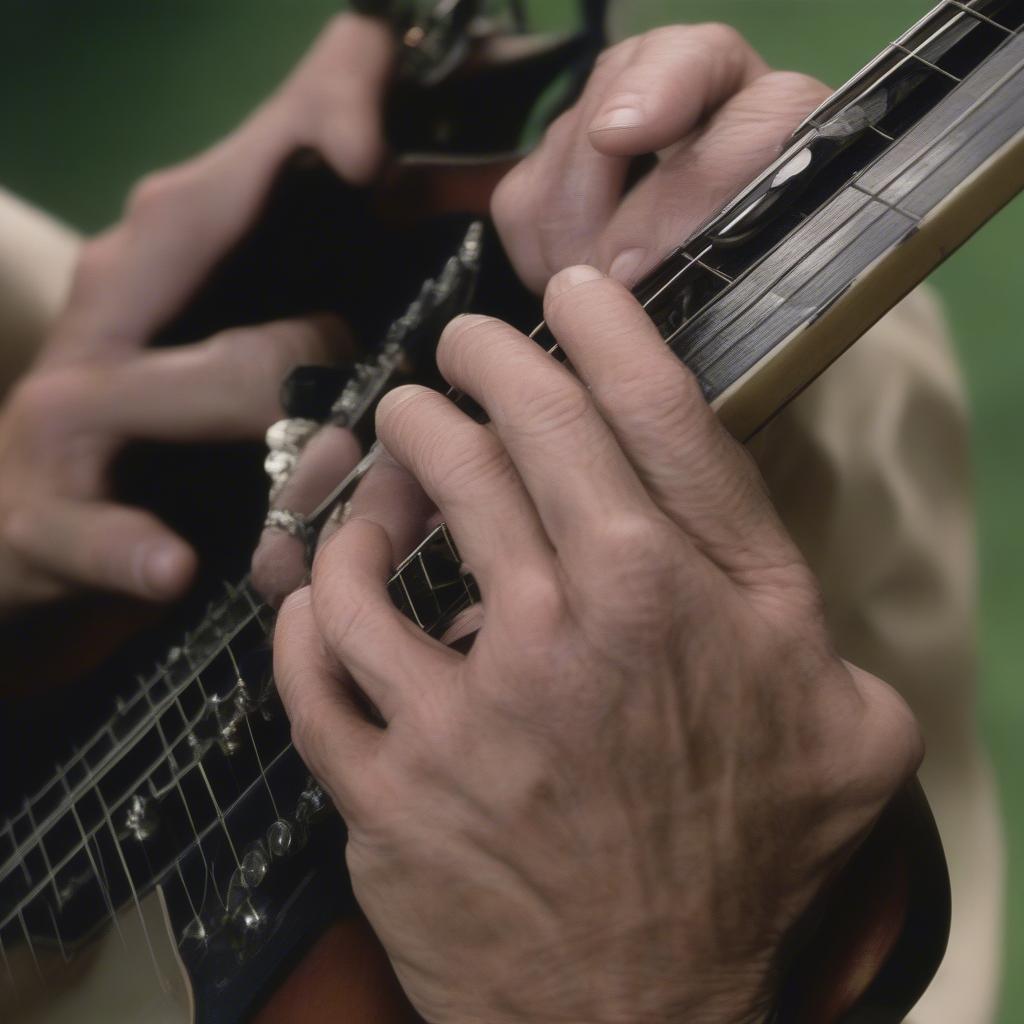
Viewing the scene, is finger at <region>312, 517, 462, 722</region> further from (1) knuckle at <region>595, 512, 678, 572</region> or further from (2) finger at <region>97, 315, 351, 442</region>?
(2) finger at <region>97, 315, 351, 442</region>

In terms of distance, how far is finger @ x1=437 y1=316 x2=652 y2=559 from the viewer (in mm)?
280

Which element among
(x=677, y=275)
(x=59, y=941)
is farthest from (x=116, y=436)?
(x=677, y=275)

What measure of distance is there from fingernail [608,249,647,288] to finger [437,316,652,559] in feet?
0.40

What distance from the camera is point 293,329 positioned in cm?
57

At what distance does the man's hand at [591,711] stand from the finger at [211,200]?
31 cm

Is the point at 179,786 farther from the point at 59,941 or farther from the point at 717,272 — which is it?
the point at 717,272

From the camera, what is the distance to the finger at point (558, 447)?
280 mm

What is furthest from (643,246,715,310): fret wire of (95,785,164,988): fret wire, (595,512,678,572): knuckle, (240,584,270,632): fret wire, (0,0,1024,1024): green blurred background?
(0,0,1024,1024): green blurred background

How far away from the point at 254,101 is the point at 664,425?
1.86 ft

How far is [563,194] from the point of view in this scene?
18.4 inches

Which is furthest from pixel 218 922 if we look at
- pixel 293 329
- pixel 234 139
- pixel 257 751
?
pixel 234 139

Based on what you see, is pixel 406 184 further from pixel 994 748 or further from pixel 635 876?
pixel 994 748

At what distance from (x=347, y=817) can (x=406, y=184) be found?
0.37 meters

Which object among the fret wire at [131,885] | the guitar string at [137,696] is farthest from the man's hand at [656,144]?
the fret wire at [131,885]
